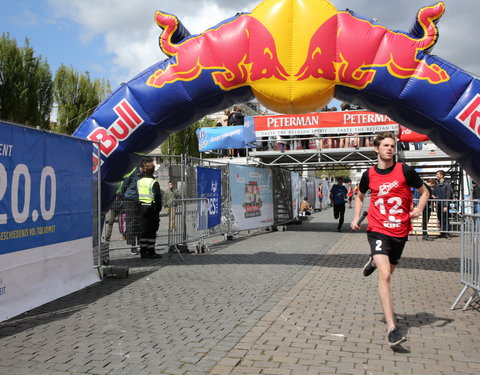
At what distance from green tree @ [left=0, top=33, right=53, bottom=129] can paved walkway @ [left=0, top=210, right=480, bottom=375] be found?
72.7 ft

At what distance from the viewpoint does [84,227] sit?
6.69 m

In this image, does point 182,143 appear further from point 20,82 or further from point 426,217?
point 426,217

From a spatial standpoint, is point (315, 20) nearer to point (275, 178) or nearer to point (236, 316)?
point (236, 316)

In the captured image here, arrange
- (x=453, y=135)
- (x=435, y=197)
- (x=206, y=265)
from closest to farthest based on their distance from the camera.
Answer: (x=453, y=135) < (x=206, y=265) < (x=435, y=197)

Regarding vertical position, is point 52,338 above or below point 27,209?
below

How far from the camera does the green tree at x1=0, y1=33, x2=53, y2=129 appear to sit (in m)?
26.6

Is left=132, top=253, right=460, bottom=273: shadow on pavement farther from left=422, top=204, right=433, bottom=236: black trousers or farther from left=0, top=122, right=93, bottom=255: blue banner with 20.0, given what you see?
left=422, top=204, right=433, bottom=236: black trousers

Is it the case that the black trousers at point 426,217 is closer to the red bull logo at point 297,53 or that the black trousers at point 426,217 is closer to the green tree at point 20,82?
the red bull logo at point 297,53

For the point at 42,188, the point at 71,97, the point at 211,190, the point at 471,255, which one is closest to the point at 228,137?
the point at 211,190

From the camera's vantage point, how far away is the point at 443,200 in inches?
512

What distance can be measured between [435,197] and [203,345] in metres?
11.9

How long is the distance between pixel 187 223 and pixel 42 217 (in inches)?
200

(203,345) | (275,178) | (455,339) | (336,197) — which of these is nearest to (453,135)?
(455,339)

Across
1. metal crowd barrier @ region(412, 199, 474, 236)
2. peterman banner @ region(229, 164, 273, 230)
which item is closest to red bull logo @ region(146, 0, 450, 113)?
peterman banner @ region(229, 164, 273, 230)
